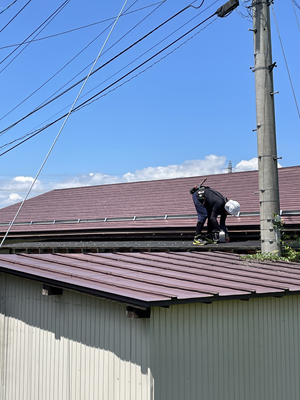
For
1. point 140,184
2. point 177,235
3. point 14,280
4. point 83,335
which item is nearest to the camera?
point 83,335

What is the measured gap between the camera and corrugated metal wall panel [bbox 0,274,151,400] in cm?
618

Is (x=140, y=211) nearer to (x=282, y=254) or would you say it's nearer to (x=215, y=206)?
(x=215, y=206)

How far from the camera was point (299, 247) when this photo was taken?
12555 mm

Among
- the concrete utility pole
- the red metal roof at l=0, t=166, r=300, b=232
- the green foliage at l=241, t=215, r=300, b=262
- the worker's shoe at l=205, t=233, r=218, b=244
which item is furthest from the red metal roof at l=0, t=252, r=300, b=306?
the red metal roof at l=0, t=166, r=300, b=232

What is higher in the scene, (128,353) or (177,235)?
(177,235)

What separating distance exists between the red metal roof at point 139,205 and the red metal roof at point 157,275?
5.84 meters

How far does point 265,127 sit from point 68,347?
836 centimetres

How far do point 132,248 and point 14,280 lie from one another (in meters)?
6.72

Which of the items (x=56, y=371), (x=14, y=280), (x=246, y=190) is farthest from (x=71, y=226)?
(x=56, y=371)

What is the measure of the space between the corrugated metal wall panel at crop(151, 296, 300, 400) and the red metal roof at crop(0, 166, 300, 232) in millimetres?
7104

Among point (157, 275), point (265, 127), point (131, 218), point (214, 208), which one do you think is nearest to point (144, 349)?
point (157, 275)

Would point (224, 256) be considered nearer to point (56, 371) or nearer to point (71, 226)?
point (56, 371)

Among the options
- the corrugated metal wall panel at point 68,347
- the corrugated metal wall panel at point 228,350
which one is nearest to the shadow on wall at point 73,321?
the corrugated metal wall panel at point 68,347

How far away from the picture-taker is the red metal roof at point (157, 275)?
20.6 ft
